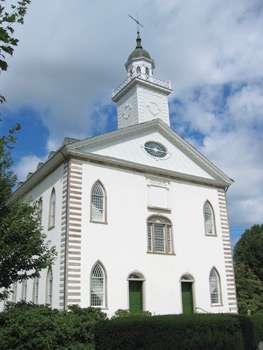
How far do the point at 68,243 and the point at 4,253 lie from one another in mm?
7189

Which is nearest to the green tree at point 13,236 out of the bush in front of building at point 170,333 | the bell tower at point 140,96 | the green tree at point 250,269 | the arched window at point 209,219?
the bush in front of building at point 170,333

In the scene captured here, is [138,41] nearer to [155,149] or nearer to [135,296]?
[155,149]

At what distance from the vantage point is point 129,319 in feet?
49.1

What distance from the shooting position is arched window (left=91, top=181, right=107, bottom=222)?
932 inches

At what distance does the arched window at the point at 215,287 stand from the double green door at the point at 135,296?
5.44m

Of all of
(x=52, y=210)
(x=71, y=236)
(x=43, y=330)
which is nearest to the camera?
(x=43, y=330)

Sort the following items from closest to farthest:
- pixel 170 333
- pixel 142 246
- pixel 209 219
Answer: pixel 170 333, pixel 142 246, pixel 209 219

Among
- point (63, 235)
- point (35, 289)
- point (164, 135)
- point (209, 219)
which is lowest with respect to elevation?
point (35, 289)

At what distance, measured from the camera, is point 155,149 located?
2762 centimetres

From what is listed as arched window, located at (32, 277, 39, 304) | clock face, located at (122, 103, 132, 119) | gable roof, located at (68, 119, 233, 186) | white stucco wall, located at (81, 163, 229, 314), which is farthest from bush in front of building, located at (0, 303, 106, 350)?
clock face, located at (122, 103, 132, 119)

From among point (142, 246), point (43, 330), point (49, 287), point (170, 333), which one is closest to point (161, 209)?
point (142, 246)

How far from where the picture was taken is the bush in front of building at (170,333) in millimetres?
13891

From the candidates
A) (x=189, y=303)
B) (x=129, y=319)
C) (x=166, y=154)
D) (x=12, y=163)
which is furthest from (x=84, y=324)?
(x=166, y=154)

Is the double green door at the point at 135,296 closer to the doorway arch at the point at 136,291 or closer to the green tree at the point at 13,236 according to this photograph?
the doorway arch at the point at 136,291
